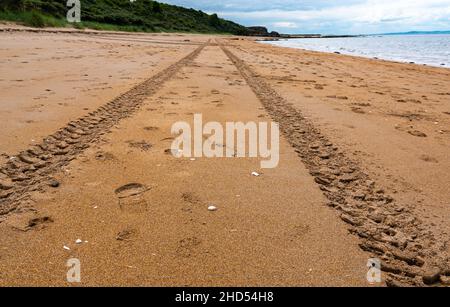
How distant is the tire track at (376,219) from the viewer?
2.22 meters

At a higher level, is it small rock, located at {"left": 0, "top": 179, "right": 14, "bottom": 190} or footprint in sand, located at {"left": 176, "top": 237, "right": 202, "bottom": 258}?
small rock, located at {"left": 0, "top": 179, "right": 14, "bottom": 190}

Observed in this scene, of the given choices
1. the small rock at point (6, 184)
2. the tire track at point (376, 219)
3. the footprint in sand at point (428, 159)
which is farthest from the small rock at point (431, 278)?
the small rock at point (6, 184)

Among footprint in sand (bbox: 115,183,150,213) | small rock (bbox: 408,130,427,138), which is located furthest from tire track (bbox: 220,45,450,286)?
footprint in sand (bbox: 115,183,150,213)

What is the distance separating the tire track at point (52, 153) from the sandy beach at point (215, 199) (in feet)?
0.05

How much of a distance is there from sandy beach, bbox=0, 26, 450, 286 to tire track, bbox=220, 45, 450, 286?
0.01 m

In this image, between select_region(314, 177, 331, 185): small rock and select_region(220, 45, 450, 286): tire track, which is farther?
select_region(314, 177, 331, 185): small rock

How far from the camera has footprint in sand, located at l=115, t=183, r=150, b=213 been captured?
2.81m

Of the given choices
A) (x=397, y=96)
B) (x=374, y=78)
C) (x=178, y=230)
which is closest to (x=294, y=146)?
(x=178, y=230)

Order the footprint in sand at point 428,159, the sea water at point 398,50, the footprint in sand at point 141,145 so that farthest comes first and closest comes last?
the sea water at point 398,50
the footprint in sand at point 141,145
the footprint in sand at point 428,159

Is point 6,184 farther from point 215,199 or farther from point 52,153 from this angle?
point 215,199

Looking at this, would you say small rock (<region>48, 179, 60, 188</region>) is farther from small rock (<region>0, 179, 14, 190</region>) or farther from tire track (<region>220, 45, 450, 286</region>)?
tire track (<region>220, 45, 450, 286</region>)

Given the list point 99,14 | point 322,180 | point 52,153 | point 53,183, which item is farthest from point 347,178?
point 99,14

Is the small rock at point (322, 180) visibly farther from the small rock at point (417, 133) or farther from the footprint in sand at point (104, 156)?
the small rock at point (417, 133)
